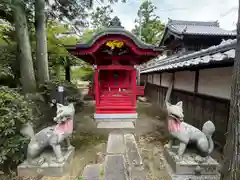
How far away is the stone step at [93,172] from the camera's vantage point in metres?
2.66

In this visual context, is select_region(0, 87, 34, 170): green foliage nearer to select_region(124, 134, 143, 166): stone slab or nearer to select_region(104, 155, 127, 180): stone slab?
select_region(104, 155, 127, 180): stone slab

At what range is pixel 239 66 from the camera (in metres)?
1.59

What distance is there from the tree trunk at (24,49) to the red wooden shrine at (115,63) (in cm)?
168

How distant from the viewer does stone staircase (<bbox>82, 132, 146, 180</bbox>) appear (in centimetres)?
260

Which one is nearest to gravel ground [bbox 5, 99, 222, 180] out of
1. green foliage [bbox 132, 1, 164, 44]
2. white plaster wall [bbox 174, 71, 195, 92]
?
white plaster wall [bbox 174, 71, 195, 92]

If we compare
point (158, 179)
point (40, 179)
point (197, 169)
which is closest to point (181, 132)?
point (197, 169)

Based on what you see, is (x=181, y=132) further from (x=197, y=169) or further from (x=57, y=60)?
(x=57, y=60)

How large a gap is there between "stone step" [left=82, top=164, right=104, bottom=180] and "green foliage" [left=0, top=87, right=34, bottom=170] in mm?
1271

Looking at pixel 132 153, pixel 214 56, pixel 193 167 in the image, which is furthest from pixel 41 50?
pixel 193 167

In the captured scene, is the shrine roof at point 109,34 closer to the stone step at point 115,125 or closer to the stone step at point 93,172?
the stone step at point 115,125

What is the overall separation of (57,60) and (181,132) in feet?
32.0

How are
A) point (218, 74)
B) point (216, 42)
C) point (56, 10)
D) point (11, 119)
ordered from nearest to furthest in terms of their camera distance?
point (11, 119), point (218, 74), point (56, 10), point (216, 42)

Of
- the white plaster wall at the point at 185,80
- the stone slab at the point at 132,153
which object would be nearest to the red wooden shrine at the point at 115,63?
the white plaster wall at the point at 185,80

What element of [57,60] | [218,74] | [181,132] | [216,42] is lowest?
[181,132]
